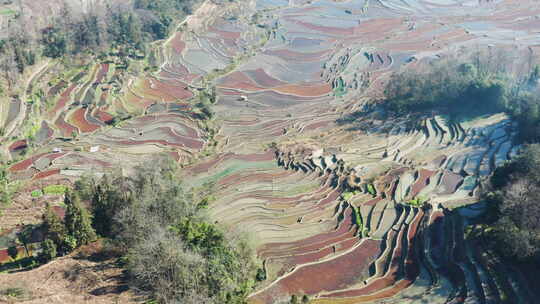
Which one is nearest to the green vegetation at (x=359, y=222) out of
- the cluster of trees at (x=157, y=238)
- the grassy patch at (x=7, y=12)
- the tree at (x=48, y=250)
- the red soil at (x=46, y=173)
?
the cluster of trees at (x=157, y=238)

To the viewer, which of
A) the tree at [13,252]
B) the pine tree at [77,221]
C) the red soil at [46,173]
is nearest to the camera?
the pine tree at [77,221]

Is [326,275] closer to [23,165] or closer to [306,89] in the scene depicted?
[23,165]

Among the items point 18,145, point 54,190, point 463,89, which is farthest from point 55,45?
point 463,89

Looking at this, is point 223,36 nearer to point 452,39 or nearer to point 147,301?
point 452,39

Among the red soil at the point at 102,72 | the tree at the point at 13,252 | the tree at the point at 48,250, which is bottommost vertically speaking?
the tree at the point at 13,252

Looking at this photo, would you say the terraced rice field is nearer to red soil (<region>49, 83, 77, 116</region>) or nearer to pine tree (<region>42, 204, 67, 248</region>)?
red soil (<region>49, 83, 77, 116</region>)

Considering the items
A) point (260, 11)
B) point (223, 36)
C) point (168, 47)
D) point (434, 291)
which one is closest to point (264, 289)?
point (434, 291)

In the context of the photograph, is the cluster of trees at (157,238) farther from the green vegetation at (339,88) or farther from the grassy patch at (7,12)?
the grassy patch at (7,12)
